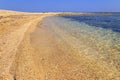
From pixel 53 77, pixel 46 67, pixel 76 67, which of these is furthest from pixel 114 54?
pixel 53 77

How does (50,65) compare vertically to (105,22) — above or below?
above

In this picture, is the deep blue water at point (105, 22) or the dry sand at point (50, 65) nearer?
the dry sand at point (50, 65)

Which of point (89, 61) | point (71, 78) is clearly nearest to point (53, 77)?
point (71, 78)

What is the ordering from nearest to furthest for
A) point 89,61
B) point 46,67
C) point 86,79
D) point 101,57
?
1. point 86,79
2. point 46,67
3. point 89,61
4. point 101,57

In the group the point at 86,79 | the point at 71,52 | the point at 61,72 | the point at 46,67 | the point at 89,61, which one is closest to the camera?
the point at 86,79

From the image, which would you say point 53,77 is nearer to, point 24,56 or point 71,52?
point 24,56

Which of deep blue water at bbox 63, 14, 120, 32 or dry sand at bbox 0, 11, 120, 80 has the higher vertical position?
dry sand at bbox 0, 11, 120, 80

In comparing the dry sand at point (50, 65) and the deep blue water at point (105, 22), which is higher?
the dry sand at point (50, 65)

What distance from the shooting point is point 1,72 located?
11992 millimetres

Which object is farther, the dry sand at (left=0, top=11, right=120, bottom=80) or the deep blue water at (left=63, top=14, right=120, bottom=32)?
the deep blue water at (left=63, top=14, right=120, bottom=32)

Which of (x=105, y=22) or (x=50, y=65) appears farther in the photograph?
(x=105, y=22)

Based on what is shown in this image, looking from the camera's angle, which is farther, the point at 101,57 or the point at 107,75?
the point at 101,57

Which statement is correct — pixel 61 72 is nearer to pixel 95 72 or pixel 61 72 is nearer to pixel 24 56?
pixel 95 72

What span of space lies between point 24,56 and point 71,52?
11.5 ft
